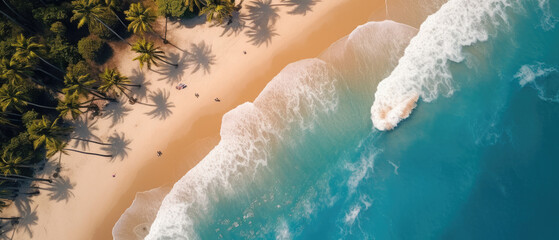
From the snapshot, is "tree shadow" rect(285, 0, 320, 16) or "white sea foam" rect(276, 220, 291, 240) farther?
"tree shadow" rect(285, 0, 320, 16)

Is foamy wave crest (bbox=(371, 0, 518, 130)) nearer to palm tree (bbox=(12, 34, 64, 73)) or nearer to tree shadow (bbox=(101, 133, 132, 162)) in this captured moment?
tree shadow (bbox=(101, 133, 132, 162))

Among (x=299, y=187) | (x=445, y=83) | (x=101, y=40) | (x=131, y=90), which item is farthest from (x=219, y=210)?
(x=445, y=83)

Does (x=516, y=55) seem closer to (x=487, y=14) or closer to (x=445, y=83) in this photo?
(x=487, y=14)

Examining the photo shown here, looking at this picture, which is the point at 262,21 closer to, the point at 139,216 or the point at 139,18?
the point at 139,18

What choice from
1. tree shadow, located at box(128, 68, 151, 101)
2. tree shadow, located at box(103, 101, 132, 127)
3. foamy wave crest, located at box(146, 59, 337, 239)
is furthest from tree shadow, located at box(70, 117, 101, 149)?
foamy wave crest, located at box(146, 59, 337, 239)

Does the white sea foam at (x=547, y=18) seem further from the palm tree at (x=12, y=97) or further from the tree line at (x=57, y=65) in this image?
the palm tree at (x=12, y=97)

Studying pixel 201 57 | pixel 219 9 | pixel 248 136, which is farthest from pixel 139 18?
pixel 248 136

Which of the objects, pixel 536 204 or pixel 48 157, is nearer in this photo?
pixel 536 204
